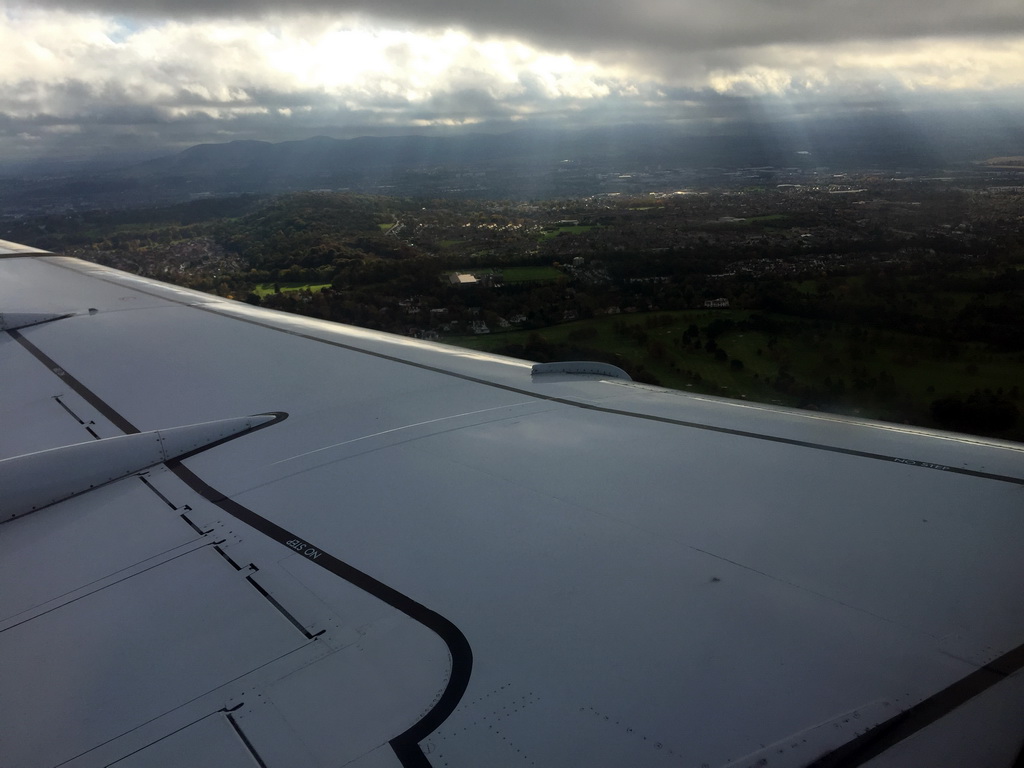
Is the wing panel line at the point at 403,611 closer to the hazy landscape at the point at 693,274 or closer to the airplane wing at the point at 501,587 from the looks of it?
the airplane wing at the point at 501,587

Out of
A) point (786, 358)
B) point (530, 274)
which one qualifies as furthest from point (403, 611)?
point (530, 274)

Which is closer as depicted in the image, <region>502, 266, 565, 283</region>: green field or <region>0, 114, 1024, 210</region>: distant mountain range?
<region>502, 266, 565, 283</region>: green field

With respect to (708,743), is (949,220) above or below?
above

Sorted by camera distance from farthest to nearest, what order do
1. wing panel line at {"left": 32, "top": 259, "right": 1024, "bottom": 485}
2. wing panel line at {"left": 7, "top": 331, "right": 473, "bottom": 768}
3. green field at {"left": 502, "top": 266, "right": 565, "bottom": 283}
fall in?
1. green field at {"left": 502, "top": 266, "right": 565, "bottom": 283}
2. wing panel line at {"left": 32, "top": 259, "right": 1024, "bottom": 485}
3. wing panel line at {"left": 7, "top": 331, "right": 473, "bottom": 768}

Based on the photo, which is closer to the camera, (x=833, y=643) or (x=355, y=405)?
(x=833, y=643)

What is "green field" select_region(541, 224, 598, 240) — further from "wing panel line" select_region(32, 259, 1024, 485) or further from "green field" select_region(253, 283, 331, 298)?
"wing panel line" select_region(32, 259, 1024, 485)

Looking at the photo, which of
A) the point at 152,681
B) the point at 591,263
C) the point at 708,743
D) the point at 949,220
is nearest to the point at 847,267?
the point at 949,220

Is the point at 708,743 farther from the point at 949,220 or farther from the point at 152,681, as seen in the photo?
the point at 949,220

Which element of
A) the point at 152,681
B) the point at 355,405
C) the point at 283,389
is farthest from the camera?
the point at 283,389

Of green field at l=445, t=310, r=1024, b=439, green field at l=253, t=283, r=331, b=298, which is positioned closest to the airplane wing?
green field at l=445, t=310, r=1024, b=439
